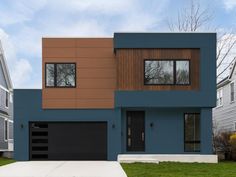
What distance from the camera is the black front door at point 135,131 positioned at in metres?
23.3

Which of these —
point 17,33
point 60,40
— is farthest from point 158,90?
point 17,33

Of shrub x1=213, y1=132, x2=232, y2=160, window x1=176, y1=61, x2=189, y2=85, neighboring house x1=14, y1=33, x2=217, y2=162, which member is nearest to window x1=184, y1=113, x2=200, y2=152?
neighboring house x1=14, y1=33, x2=217, y2=162

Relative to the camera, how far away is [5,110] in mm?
34781

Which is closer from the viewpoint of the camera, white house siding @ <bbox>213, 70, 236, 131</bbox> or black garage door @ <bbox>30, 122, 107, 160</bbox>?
black garage door @ <bbox>30, 122, 107, 160</bbox>

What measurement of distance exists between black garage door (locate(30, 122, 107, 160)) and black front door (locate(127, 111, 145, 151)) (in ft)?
4.12

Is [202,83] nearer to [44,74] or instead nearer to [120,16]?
[120,16]

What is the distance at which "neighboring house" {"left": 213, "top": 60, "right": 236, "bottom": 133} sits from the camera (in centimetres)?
3061

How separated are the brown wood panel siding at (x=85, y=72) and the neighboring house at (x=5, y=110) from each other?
34.8ft

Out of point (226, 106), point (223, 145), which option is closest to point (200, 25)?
point (226, 106)

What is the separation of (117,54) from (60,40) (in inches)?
124

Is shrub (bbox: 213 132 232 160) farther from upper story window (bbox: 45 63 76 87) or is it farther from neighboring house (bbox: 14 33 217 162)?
upper story window (bbox: 45 63 76 87)

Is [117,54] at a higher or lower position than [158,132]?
higher

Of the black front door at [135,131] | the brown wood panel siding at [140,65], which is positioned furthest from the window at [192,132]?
the black front door at [135,131]

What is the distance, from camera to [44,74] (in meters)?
23.7
